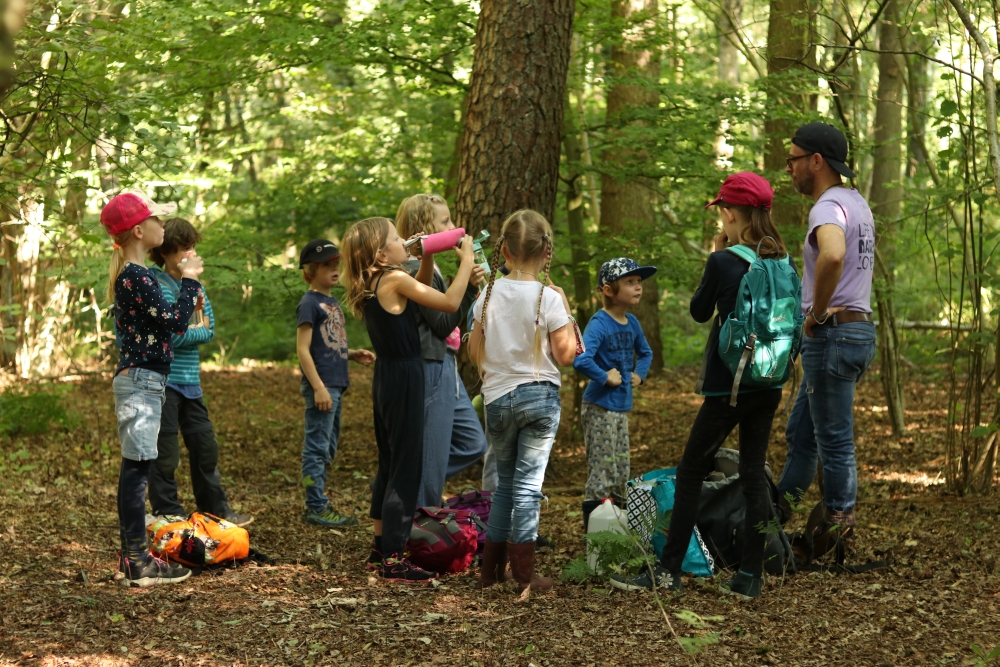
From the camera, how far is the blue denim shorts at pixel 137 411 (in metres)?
4.16

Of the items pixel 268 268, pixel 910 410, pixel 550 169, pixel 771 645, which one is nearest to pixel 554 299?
pixel 771 645

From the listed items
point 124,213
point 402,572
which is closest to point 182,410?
point 124,213

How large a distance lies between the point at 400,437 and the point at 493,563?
2.45ft

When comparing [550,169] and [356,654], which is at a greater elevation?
[550,169]

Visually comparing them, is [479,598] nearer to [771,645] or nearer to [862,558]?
[771,645]

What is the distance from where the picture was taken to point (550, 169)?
636 cm

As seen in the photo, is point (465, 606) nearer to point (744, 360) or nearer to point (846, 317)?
point (744, 360)

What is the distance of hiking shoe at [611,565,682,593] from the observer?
157 inches

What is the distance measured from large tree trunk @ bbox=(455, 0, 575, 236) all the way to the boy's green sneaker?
2177mm

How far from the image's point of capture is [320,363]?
558 centimetres

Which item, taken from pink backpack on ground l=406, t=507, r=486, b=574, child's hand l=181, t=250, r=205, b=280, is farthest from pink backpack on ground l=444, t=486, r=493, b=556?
child's hand l=181, t=250, r=205, b=280

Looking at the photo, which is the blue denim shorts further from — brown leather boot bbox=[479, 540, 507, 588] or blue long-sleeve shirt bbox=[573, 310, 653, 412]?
blue long-sleeve shirt bbox=[573, 310, 653, 412]

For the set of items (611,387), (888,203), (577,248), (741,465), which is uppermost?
(888,203)

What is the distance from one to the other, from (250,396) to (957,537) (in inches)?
331
